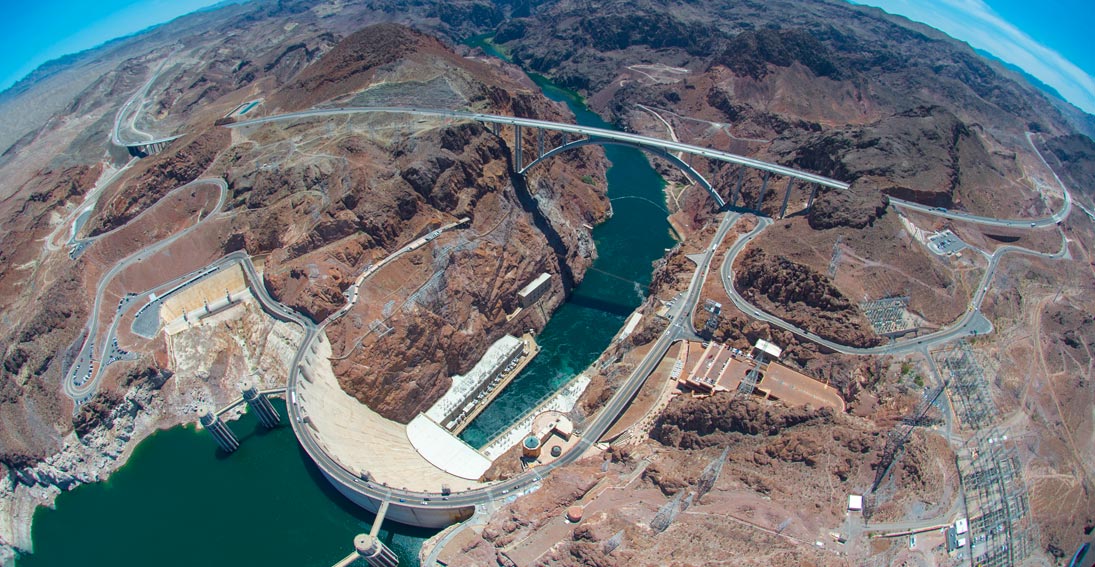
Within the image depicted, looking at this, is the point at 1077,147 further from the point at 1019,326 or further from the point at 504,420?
the point at 504,420

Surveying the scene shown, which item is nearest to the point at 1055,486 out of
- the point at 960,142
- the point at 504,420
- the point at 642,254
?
the point at 504,420

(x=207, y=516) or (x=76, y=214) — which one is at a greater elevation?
(x=76, y=214)

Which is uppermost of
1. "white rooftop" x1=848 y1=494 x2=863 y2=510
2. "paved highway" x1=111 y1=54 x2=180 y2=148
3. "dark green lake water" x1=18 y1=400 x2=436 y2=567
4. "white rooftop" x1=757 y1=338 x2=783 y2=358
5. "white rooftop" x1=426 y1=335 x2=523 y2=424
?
"white rooftop" x1=848 y1=494 x2=863 y2=510

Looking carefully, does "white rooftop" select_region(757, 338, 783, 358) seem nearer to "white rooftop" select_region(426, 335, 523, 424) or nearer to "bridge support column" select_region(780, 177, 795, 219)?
"bridge support column" select_region(780, 177, 795, 219)

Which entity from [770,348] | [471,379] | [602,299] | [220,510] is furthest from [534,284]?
[220,510]

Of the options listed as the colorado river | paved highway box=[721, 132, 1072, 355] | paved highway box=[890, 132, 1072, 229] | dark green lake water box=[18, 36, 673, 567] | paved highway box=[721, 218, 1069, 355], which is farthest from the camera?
paved highway box=[890, 132, 1072, 229]

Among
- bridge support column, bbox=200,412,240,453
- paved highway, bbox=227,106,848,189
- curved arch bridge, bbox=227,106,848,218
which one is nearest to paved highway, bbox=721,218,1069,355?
curved arch bridge, bbox=227,106,848,218

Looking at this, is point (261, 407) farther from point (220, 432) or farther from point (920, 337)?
point (920, 337)
